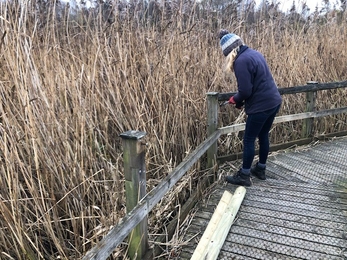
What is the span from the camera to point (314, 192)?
2.89m

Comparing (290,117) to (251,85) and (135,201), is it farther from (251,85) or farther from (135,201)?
(135,201)

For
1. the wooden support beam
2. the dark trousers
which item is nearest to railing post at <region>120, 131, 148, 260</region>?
the wooden support beam

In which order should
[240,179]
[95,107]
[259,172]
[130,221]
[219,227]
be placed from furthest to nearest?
[259,172] < [240,179] < [95,107] < [219,227] < [130,221]

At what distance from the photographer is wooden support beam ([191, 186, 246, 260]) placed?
6.66 ft

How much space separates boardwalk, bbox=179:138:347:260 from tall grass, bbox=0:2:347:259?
48 centimetres

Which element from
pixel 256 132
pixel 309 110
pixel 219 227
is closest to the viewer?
pixel 219 227

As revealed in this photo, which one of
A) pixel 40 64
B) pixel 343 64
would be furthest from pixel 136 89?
pixel 343 64

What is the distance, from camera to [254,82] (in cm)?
272

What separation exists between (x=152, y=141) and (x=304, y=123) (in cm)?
240

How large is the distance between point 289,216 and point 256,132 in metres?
0.76

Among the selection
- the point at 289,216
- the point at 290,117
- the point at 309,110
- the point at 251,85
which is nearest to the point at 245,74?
the point at 251,85

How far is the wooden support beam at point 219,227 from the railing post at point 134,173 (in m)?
0.38

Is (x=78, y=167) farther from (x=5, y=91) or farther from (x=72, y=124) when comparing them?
(x=5, y=91)

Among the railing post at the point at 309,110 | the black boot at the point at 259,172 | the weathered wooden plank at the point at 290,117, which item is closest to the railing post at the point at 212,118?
the weathered wooden plank at the point at 290,117
